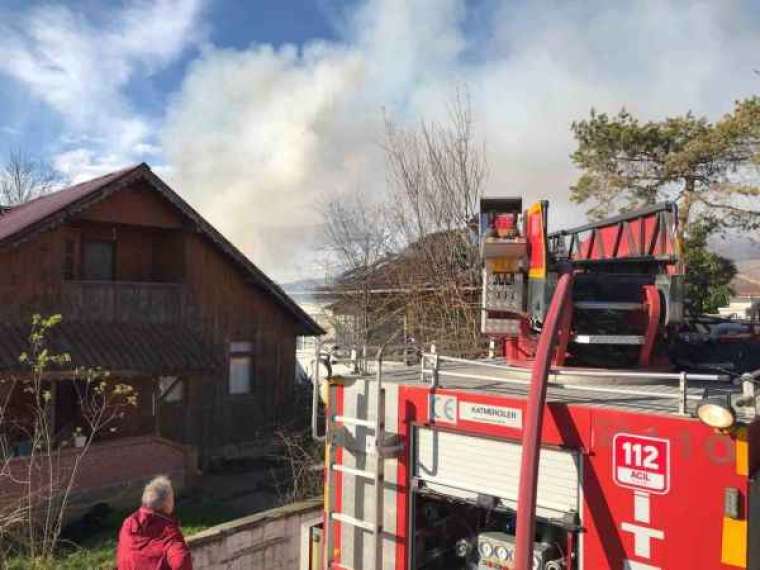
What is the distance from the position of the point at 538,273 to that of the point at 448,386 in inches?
46.7

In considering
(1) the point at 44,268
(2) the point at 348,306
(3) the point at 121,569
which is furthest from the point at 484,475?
(2) the point at 348,306

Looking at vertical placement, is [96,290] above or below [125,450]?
above

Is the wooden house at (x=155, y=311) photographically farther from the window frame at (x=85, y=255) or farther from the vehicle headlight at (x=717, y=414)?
the vehicle headlight at (x=717, y=414)

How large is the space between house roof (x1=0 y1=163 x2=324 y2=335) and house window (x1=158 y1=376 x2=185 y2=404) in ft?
10.4

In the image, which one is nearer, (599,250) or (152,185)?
(599,250)

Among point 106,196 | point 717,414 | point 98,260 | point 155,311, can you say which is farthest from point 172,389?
point 717,414

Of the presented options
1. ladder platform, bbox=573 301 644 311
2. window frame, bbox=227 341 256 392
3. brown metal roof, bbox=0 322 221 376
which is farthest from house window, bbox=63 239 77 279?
ladder platform, bbox=573 301 644 311

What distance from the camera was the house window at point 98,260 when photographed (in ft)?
47.9

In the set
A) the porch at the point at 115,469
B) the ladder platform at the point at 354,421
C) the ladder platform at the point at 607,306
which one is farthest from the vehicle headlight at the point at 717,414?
the porch at the point at 115,469

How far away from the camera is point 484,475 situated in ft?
14.4

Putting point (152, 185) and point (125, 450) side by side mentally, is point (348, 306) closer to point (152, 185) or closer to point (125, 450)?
point (152, 185)

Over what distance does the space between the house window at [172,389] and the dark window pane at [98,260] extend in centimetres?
272

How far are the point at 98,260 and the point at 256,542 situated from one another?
9367 mm

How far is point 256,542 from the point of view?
25.5ft
